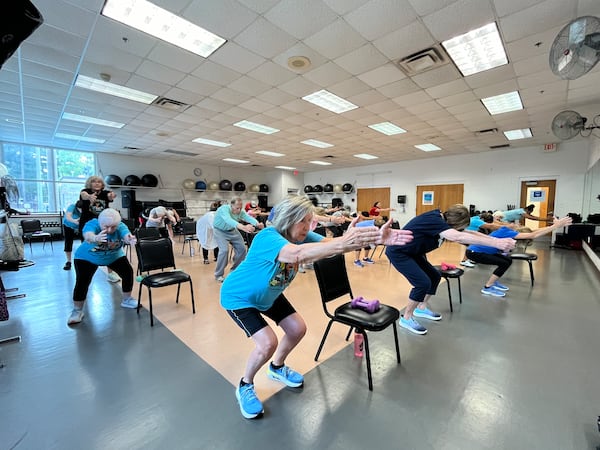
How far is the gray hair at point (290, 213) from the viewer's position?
4.93 feet

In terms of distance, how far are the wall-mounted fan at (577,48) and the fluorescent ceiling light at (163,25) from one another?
347 centimetres

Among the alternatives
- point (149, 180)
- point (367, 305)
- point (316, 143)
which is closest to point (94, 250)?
point (367, 305)

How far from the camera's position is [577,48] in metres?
2.26

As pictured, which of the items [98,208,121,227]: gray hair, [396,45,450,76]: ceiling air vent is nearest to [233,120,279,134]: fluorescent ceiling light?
[396,45,450,76]: ceiling air vent

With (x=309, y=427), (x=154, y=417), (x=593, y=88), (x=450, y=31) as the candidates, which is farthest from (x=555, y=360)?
(x=593, y=88)

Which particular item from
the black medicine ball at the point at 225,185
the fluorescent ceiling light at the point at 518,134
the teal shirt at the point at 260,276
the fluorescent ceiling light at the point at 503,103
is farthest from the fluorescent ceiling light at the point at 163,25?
the black medicine ball at the point at 225,185

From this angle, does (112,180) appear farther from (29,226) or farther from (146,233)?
(146,233)

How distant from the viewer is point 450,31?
307 centimetres

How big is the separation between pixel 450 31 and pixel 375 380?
3.77 meters

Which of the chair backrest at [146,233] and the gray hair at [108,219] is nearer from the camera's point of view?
the gray hair at [108,219]

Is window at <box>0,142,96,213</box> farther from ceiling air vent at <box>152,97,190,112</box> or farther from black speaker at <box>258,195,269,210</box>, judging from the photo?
black speaker at <box>258,195,269,210</box>

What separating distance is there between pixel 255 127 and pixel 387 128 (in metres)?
3.51

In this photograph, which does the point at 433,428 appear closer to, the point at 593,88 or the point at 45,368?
the point at 45,368

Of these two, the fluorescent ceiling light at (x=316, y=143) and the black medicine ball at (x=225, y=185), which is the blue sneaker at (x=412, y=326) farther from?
the black medicine ball at (x=225, y=185)
